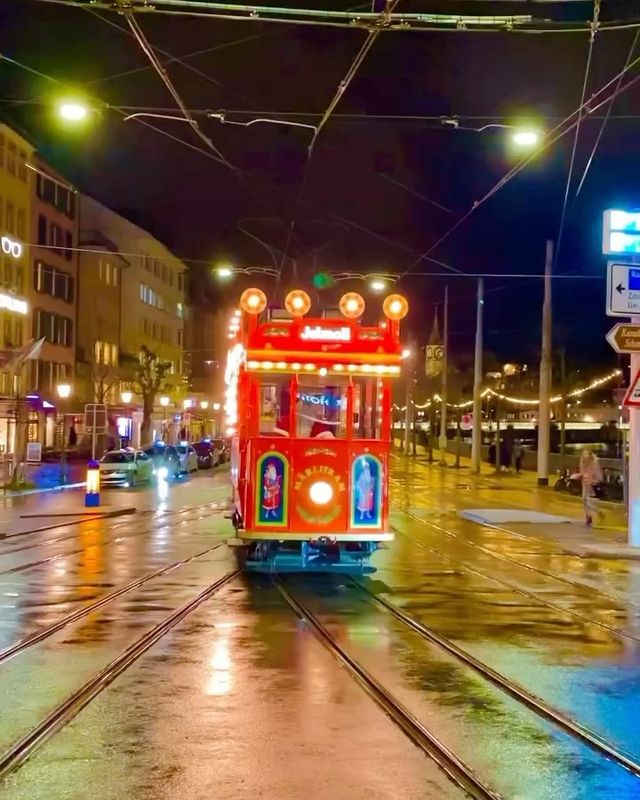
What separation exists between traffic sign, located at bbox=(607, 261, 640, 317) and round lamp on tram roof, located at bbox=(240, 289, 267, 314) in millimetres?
7770

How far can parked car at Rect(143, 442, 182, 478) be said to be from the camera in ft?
152

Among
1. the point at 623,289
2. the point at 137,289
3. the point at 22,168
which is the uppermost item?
the point at 22,168

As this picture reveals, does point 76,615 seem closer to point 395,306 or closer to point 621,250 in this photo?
point 395,306

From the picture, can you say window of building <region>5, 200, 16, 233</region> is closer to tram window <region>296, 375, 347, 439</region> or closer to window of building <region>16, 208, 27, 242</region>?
window of building <region>16, 208, 27, 242</region>

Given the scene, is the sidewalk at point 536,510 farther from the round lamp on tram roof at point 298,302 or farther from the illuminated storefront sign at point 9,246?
the illuminated storefront sign at point 9,246

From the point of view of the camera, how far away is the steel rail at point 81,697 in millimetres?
6318

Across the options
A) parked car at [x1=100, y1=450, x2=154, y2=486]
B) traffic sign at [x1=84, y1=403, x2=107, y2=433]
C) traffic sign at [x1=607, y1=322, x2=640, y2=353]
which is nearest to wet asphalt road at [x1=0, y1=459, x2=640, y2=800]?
traffic sign at [x1=607, y1=322, x2=640, y2=353]

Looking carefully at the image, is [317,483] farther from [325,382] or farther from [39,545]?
[39,545]

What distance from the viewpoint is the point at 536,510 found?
100 ft

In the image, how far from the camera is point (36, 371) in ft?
199

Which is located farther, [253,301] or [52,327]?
[52,327]

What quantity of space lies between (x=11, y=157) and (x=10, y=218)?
3306mm

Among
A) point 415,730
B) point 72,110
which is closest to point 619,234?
point 72,110

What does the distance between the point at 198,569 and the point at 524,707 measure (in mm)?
8602
